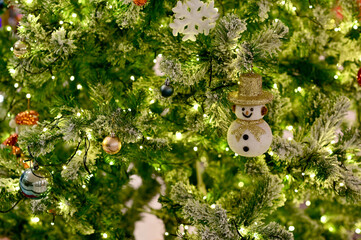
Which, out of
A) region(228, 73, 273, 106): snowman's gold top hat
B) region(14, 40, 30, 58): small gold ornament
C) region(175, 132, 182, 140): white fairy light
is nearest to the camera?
region(228, 73, 273, 106): snowman's gold top hat

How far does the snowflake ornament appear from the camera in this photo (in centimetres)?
80

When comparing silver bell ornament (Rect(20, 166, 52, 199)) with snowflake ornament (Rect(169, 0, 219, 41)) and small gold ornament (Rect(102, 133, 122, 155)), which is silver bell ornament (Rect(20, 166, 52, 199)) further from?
snowflake ornament (Rect(169, 0, 219, 41))

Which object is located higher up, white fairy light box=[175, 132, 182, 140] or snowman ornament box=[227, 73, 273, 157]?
snowman ornament box=[227, 73, 273, 157]

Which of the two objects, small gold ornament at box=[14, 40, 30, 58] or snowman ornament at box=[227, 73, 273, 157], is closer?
snowman ornament at box=[227, 73, 273, 157]

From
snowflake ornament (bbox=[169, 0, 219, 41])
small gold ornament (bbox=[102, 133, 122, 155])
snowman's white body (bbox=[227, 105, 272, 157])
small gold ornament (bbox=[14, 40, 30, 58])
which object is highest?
snowflake ornament (bbox=[169, 0, 219, 41])

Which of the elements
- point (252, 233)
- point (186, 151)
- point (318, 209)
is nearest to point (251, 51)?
point (252, 233)

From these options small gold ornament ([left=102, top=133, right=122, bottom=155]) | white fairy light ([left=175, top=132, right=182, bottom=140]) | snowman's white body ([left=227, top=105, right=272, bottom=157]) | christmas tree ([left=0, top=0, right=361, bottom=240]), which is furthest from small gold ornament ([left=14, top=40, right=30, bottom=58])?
snowman's white body ([left=227, top=105, right=272, bottom=157])

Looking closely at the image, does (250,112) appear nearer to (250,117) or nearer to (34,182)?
(250,117)

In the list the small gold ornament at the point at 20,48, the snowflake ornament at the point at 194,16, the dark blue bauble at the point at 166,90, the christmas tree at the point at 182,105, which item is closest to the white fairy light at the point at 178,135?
the christmas tree at the point at 182,105

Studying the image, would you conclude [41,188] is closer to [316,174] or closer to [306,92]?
[316,174]

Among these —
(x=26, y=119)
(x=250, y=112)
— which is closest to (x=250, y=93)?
(x=250, y=112)

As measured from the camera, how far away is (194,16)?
809 millimetres

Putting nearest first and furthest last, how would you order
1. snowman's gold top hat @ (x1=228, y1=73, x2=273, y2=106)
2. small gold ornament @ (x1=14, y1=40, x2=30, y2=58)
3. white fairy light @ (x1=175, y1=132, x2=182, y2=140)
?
snowman's gold top hat @ (x1=228, y1=73, x2=273, y2=106) → small gold ornament @ (x1=14, y1=40, x2=30, y2=58) → white fairy light @ (x1=175, y1=132, x2=182, y2=140)

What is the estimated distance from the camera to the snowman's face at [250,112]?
0.82 meters
